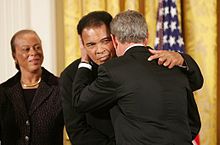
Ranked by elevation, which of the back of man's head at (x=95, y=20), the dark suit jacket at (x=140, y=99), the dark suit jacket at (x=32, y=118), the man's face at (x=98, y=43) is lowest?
the dark suit jacket at (x=32, y=118)

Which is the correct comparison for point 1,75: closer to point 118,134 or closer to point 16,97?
point 16,97

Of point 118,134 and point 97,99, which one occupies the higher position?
point 97,99

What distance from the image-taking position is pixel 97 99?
1.71 meters

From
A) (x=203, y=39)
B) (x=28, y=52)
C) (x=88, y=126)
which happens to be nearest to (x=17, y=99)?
(x=28, y=52)

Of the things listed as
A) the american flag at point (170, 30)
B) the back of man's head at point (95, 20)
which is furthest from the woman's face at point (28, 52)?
the american flag at point (170, 30)

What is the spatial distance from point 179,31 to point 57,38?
0.99m

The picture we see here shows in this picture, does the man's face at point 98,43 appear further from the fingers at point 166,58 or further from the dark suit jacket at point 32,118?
the dark suit jacket at point 32,118

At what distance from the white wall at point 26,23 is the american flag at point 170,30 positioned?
886 millimetres

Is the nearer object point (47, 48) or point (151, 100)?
point (151, 100)

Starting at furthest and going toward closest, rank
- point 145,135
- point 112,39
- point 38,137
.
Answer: point 38,137 < point 112,39 < point 145,135

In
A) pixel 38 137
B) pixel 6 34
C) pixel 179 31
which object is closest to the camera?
pixel 38 137

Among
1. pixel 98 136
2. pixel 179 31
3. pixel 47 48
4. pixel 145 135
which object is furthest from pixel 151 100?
pixel 47 48

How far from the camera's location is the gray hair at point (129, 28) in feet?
5.76

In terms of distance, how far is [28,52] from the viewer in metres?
2.44
